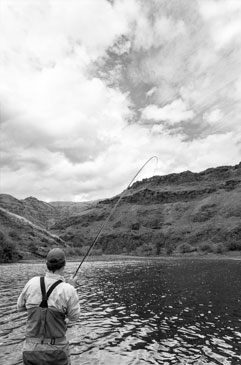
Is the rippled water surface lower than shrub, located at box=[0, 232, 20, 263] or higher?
lower

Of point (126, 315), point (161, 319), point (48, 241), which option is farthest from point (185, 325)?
point (48, 241)

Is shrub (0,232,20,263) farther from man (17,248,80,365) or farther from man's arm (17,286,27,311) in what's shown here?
man (17,248,80,365)

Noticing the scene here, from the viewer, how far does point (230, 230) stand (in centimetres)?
17412

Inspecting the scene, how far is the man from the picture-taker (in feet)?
22.0

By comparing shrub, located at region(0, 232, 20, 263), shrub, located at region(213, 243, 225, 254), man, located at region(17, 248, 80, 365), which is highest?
shrub, located at region(0, 232, 20, 263)

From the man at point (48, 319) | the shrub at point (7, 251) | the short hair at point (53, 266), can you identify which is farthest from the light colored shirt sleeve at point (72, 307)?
the shrub at point (7, 251)

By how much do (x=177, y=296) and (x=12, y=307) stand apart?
15.3 meters

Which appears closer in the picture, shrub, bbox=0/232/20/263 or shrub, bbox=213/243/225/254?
shrub, bbox=0/232/20/263

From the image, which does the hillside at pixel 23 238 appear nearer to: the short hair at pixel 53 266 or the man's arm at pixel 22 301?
the man's arm at pixel 22 301

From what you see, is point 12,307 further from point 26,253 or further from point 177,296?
point 26,253

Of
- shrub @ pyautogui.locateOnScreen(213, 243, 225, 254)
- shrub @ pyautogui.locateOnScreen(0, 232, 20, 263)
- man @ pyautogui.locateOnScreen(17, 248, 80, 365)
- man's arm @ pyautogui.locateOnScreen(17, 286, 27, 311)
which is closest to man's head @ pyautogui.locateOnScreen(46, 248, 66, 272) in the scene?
man @ pyautogui.locateOnScreen(17, 248, 80, 365)

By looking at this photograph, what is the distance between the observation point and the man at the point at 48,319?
6.71 meters

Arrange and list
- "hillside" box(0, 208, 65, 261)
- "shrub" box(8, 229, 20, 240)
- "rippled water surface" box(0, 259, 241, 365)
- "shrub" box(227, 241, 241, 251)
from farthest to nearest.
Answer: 1. "shrub" box(227, 241, 241, 251)
2. "shrub" box(8, 229, 20, 240)
3. "hillside" box(0, 208, 65, 261)
4. "rippled water surface" box(0, 259, 241, 365)

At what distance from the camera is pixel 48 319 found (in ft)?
22.1
